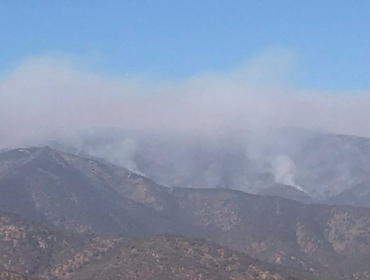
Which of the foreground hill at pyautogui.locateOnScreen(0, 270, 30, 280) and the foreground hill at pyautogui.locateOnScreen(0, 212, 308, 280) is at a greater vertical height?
the foreground hill at pyautogui.locateOnScreen(0, 212, 308, 280)

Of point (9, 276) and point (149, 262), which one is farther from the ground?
point (149, 262)

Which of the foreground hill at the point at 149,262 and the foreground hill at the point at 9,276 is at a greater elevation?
the foreground hill at the point at 149,262

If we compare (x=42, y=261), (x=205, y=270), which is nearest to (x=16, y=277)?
(x=205, y=270)

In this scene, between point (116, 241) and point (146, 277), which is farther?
point (116, 241)

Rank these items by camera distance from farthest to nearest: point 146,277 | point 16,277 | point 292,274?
point 292,274 < point 146,277 < point 16,277

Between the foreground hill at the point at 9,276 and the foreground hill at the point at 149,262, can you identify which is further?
the foreground hill at the point at 149,262

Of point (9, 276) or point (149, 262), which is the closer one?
point (9, 276)

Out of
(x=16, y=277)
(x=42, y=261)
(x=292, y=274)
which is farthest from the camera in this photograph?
(x=42, y=261)

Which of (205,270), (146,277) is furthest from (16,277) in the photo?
(205,270)

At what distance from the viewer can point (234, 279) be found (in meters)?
168

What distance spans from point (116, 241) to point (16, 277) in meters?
71.3

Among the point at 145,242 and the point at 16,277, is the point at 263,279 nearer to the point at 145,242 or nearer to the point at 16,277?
the point at 145,242

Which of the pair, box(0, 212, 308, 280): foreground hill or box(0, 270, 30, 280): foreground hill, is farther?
box(0, 212, 308, 280): foreground hill

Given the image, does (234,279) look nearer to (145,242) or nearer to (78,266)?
(145,242)
